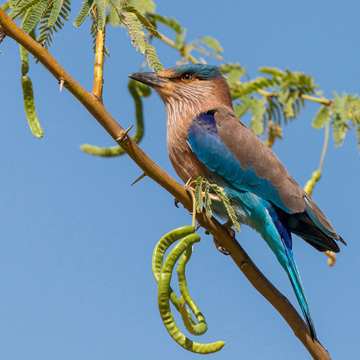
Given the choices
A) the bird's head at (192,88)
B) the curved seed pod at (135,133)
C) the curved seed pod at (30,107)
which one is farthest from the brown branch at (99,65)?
the bird's head at (192,88)

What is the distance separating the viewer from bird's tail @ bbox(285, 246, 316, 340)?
4.22 meters

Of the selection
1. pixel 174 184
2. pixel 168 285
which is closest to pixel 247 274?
pixel 174 184

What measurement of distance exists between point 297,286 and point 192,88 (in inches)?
78.9

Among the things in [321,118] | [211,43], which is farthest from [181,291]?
[211,43]

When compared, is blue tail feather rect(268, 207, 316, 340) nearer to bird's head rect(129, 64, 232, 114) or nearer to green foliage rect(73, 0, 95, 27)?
bird's head rect(129, 64, 232, 114)

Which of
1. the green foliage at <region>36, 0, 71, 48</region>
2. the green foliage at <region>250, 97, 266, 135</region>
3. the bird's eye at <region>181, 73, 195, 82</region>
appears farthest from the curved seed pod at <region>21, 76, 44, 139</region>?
the green foliage at <region>250, 97, 266, 135</region>

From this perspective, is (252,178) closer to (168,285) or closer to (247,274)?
(247,274)

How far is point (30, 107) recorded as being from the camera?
367 cm

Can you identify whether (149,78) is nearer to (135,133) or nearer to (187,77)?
(187,77)

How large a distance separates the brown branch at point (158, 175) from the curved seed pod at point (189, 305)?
17.8 inches

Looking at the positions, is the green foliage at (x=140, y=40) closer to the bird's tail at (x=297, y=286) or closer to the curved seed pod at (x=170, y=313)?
the curved seed pod at (x=170, y=313)

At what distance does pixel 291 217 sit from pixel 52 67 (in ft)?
8.62

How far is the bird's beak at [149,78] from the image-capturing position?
5.14 metres

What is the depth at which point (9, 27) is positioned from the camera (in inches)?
122
